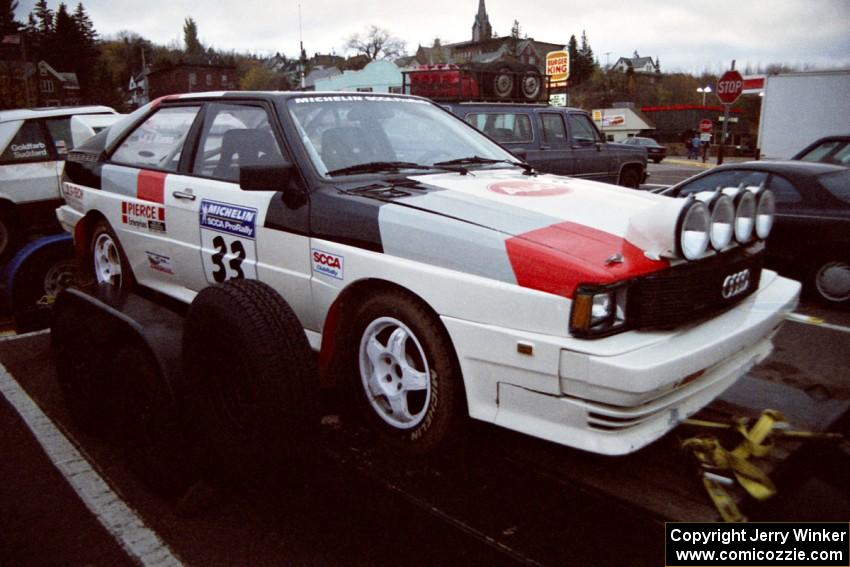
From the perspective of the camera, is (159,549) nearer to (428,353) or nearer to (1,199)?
(428,353)

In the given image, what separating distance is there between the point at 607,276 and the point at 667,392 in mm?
478

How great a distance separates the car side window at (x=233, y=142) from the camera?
3334 mm

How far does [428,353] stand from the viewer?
2600 mm

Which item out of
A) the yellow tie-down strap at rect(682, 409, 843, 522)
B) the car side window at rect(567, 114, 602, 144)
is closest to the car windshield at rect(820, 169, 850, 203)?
the yellow tie-down strap at rect(682, 409, 843, 522)

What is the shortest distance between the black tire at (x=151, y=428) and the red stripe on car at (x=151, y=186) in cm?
122

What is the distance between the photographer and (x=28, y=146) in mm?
7309

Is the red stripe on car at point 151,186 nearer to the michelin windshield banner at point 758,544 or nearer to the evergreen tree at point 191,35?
the michelin windshield banner at point 758,544

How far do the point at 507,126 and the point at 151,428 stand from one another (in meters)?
8.34

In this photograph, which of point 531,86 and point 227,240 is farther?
point 531,86

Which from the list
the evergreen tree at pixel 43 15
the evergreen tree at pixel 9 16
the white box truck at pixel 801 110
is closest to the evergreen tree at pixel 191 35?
the evergreen tree at pixel 43 15

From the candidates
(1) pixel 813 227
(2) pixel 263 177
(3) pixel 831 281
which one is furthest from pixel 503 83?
(2) pixel 263 177

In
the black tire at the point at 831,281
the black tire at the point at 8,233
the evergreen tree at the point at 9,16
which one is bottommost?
the black tire at the point at 831,281

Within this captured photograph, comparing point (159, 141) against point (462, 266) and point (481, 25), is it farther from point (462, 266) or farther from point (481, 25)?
point (481, 25)

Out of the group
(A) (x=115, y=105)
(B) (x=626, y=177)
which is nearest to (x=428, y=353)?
(B) (x=626, y=177)
